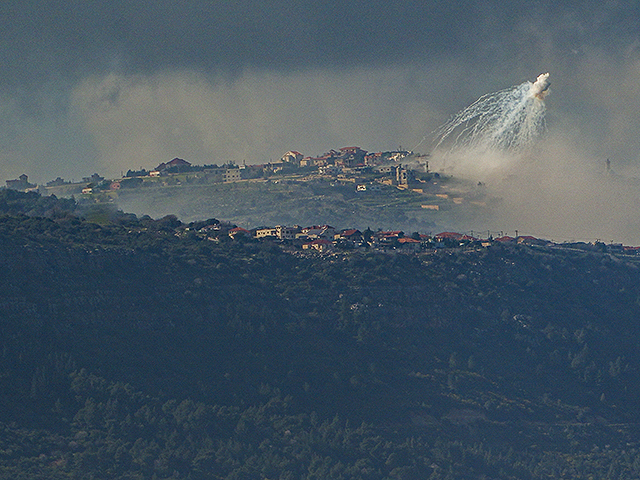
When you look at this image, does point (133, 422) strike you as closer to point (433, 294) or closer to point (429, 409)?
point (429, 409)

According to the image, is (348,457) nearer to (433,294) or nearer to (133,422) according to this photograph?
(133,422)

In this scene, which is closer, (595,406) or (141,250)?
(595,406)

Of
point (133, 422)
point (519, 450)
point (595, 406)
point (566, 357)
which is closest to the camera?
point (133, 422)

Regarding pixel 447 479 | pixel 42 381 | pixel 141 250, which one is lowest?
pixel 447 479

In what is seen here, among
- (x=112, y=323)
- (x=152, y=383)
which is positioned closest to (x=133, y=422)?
(x=152, y=383)

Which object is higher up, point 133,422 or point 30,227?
point 30,227

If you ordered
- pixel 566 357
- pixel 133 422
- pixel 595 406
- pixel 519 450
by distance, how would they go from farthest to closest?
pixel 566 357 → pixel 595 406 → pixel 519 450 → pixel 133 422

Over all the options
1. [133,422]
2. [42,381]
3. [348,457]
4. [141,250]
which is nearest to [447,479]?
[348,457]
